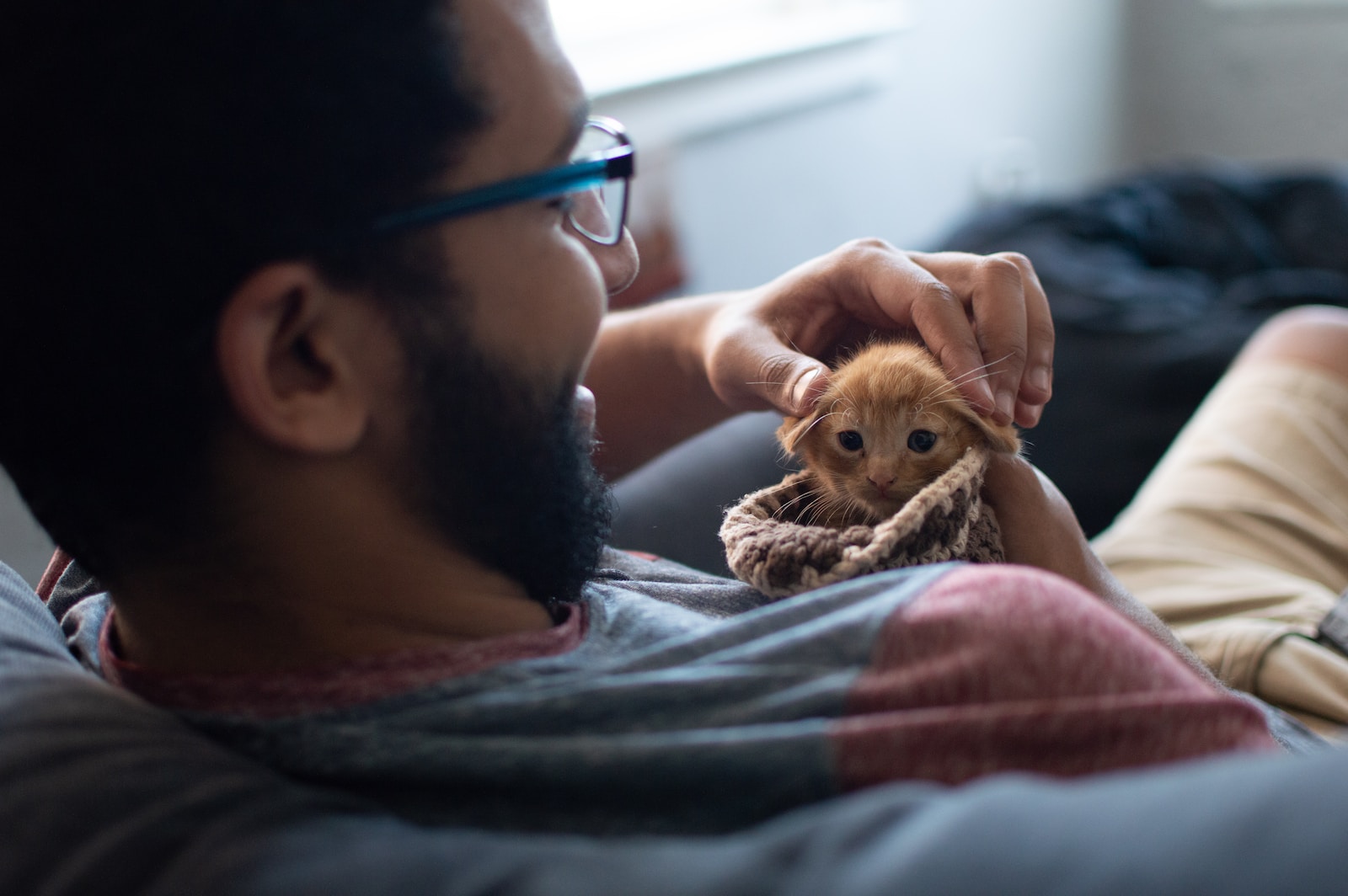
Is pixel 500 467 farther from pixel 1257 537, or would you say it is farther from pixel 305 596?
pixel 1257 537

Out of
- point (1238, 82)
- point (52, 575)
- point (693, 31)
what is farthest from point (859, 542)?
point (1238, 82)

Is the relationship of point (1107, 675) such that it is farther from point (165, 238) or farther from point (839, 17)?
point (839, 17)

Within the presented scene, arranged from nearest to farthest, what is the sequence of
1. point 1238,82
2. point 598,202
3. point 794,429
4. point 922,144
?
1. point 598,202
2. point 794,429
3. point 922,144
4. point 1238,82

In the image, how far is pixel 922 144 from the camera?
9.78 feet

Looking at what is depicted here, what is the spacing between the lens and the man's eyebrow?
2.31ft

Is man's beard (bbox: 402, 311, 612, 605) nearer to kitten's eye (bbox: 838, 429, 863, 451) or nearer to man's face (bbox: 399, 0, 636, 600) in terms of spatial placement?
man's face (bbox: 399, 0, 636, 600)

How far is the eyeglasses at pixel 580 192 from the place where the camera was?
25.2 inches

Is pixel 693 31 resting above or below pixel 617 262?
above

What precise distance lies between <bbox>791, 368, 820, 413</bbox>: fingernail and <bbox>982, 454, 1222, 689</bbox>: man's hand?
0.58ft

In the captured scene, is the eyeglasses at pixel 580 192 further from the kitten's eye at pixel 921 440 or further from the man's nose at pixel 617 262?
the kitten's eye at pixel 921 440

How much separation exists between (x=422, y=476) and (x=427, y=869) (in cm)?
26

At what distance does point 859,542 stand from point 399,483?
34 centimetres

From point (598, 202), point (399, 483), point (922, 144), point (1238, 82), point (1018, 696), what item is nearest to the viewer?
point (1018, 696)

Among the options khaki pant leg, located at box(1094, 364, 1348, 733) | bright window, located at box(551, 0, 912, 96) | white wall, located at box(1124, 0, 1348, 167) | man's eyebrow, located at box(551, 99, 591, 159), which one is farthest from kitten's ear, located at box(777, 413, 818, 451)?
white wall, located at box(1124, 0, 1348, 167)
